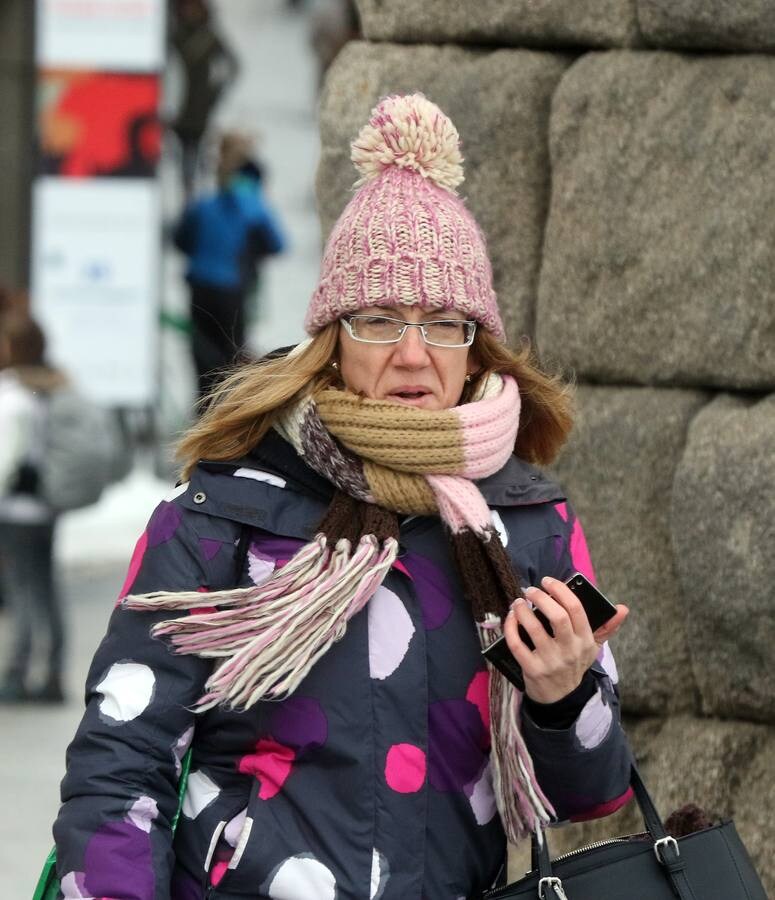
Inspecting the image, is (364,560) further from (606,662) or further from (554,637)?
(606,662)

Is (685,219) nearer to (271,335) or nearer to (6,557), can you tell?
(6,557)

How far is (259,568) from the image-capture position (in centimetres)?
248

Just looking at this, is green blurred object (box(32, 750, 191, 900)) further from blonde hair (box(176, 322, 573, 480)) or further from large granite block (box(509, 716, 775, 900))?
large granite block (box(509, 716, 775, 900))

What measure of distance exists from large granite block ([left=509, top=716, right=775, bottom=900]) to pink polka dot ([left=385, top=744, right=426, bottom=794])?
41.9 inches

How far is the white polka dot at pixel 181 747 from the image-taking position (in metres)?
2.41

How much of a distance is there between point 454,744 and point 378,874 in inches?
7.8

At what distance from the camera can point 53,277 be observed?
31.5ft

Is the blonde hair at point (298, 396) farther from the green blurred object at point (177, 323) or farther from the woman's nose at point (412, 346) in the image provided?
the green blurred object at point (177, 323)

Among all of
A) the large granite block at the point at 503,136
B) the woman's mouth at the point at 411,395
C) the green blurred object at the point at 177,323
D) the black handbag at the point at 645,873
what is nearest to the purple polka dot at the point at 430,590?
the woman's mouth at the point at 411,395

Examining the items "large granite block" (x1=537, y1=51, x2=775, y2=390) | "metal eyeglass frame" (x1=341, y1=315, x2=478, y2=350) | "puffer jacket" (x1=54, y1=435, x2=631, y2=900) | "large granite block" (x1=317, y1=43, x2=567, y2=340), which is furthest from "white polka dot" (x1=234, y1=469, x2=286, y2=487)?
"large granite block" (x1=317, y1=43, x2=567, y2=340)

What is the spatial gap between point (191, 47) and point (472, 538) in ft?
38.3

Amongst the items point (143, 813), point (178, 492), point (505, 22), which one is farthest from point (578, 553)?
point (505, 22)

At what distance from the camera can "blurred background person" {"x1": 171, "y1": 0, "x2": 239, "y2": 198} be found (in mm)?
13539

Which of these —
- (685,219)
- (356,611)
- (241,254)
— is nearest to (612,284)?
(685,219)
